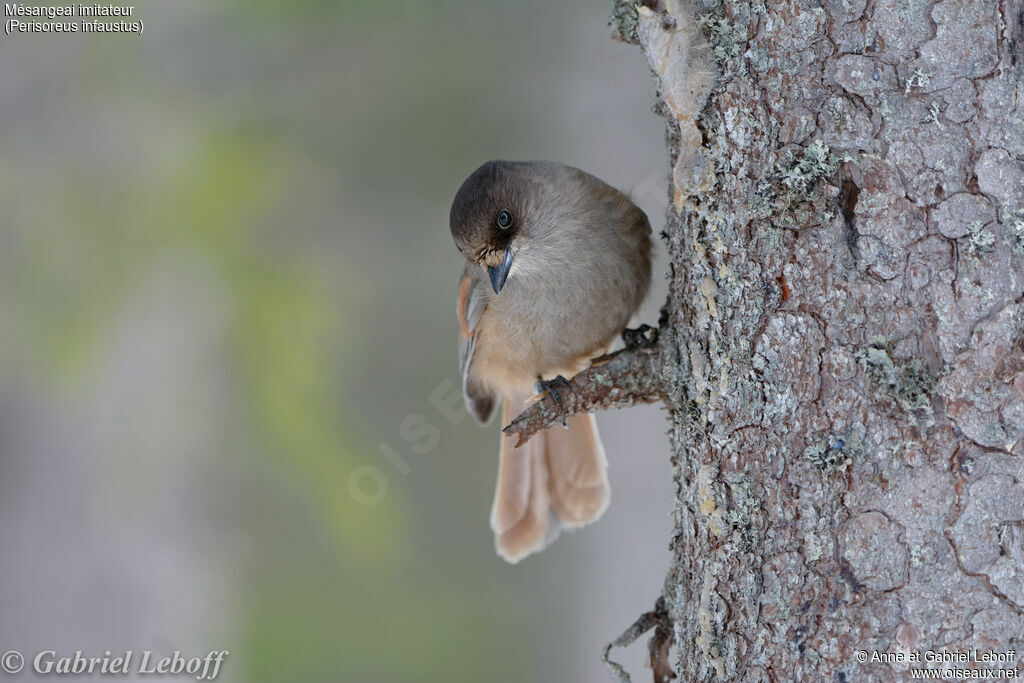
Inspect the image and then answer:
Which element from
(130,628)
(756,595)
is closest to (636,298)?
(756,595)

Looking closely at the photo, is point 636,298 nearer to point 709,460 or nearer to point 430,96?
point 709,460

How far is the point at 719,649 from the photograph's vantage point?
7.19 ft

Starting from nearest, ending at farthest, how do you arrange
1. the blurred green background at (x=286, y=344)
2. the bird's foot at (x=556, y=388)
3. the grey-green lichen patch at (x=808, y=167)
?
the grey-green lichen patch at (x=808, y=167)
the bird's foot at (x=556, y=388)
the blurred green background at (x=286, y=344)

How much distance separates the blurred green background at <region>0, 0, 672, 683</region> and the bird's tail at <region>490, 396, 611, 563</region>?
0.33 metres

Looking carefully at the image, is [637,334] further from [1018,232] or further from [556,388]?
[1018,232]

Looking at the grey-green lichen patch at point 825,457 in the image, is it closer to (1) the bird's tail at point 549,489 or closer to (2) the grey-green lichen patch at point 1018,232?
(2) the grey-green lichen patch at point 1018,232

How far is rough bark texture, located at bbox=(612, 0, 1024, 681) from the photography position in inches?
76.5

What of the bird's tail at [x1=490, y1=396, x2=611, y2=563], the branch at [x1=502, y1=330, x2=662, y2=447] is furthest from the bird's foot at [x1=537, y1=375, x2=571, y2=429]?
the bird's tail at [x1=490, y1=396, x2=611, y2=563]

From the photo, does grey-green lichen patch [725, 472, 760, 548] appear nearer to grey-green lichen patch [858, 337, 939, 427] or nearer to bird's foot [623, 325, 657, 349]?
grey-green lichen patch [858, 337, 939, 427]

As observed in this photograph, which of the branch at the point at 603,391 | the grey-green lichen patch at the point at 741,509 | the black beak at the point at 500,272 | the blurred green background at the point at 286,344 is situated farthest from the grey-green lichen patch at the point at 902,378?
the blurred green background at the point at 286,344

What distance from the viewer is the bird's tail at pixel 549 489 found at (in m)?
3.67

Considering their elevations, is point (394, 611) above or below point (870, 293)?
below

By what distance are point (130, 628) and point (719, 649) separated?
10.2ft

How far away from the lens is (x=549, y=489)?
146 inches
